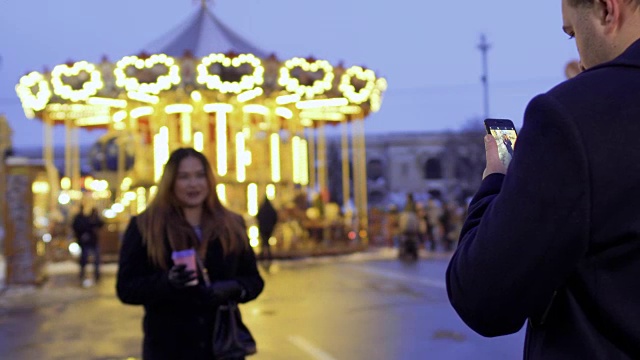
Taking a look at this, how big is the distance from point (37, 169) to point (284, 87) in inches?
301

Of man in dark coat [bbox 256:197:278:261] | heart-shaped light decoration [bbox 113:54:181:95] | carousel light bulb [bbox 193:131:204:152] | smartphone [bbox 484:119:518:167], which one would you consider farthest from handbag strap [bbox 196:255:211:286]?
carousel light bulb [bbox 193:131:204:152]

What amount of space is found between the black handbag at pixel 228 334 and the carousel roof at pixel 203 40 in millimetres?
17670

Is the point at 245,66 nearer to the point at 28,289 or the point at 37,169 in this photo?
the point at 37,169

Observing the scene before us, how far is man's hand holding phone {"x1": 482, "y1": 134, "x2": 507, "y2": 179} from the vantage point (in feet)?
5.41

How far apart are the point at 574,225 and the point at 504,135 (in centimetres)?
39

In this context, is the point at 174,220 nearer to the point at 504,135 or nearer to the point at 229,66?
the point at 504,135

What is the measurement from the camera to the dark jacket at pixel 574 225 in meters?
1.37

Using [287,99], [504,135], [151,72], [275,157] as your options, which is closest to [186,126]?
[275,157]

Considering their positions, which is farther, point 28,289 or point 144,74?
point 144,74

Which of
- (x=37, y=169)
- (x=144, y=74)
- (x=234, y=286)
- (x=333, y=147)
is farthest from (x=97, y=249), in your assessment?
(x=333, y=147)

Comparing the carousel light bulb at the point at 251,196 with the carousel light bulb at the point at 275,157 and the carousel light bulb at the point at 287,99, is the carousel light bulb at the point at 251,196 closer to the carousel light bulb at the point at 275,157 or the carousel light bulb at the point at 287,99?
the carousel light bulb at the point at 275,157

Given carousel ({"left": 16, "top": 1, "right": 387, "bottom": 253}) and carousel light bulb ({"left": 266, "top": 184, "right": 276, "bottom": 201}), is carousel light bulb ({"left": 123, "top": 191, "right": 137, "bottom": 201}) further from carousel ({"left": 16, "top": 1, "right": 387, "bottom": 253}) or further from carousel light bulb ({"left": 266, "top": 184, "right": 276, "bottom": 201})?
carousel light bulb ({"left": 266, "top": 184, "right": 276, "bottom": 201})

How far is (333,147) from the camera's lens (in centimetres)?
7588

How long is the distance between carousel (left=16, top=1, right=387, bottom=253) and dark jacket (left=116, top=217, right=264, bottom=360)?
15744mm
